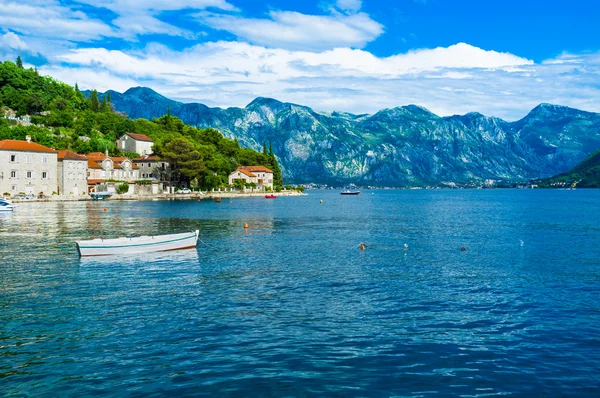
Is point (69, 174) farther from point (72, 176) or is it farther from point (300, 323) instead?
point (300, 323)

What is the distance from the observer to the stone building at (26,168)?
140625mm

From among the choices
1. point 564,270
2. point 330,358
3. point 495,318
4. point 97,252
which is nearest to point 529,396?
point 330,358

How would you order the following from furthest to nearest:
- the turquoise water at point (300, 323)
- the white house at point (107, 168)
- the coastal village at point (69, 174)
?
1. the white house at point (107, 168)
2. the coastal village at point (69, 174)
3. the turquoise water at point (300, 323)

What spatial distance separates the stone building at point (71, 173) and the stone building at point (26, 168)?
126 inches

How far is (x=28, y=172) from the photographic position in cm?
14700

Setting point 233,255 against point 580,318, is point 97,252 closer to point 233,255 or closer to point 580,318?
point 233,255

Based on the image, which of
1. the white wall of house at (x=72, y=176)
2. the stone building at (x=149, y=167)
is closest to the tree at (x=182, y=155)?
the stone building at (x=149, y=167)

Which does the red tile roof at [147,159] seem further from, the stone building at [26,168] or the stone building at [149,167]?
the stone building at [26,168]

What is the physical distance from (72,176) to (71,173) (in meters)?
1.24

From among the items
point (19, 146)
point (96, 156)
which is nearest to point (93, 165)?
point (96, 156)

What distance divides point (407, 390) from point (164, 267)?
30255 mm

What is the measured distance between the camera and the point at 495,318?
85.5 feet

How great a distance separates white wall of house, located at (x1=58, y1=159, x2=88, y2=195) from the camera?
158375 millimetres

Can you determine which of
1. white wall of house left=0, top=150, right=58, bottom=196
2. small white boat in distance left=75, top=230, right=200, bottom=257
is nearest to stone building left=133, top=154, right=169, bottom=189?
white wall of house left=0, top=150, right=58, bottom=196
